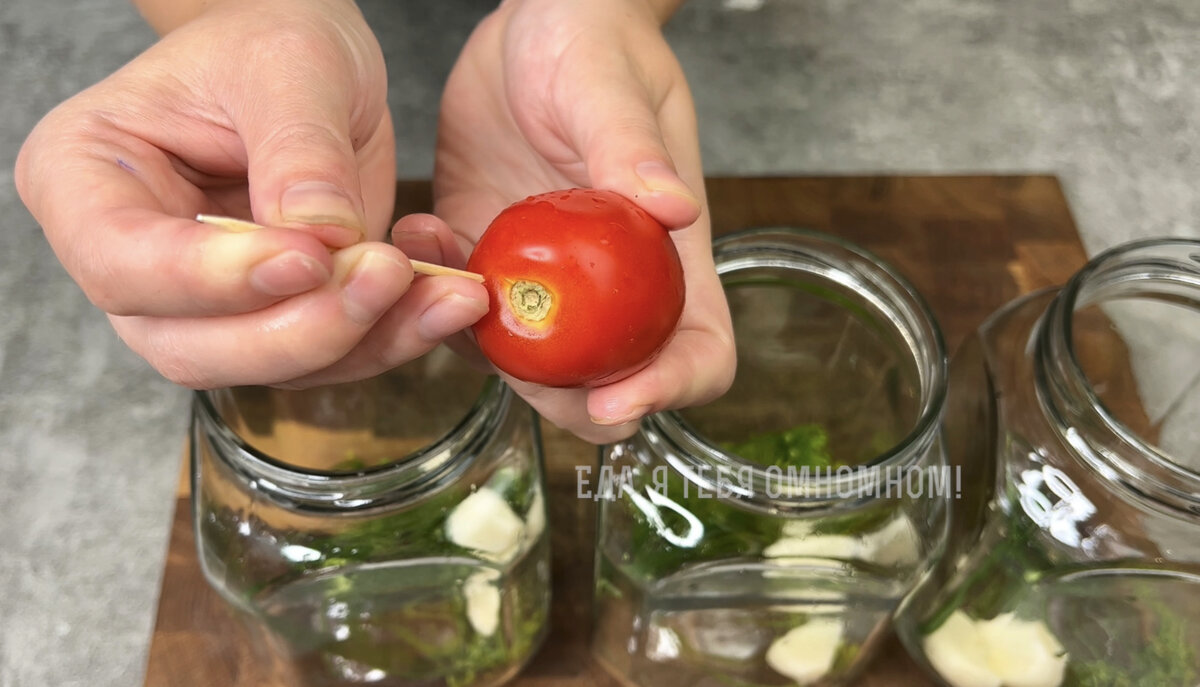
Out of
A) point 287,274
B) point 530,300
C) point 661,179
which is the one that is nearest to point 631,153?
point 661,179

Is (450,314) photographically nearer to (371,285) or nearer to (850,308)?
(371,285)

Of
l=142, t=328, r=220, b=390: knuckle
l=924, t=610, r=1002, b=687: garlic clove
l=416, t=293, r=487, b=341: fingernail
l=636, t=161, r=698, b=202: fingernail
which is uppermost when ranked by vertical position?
l=636, t=161, r=698, b=202: fingernail

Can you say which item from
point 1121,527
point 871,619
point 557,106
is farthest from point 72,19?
point 1121,527

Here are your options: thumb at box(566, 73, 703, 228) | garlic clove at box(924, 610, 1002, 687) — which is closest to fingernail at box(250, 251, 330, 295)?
thumb at box(566, 73, 703, 228)

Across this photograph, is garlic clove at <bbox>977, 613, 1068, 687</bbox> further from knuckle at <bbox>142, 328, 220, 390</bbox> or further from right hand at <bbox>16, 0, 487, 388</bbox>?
knuckle at <bbox>142, 328, 220, 390</bbox>

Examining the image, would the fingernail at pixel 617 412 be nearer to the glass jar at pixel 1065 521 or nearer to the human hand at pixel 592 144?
the human hand at pixel 592 144
